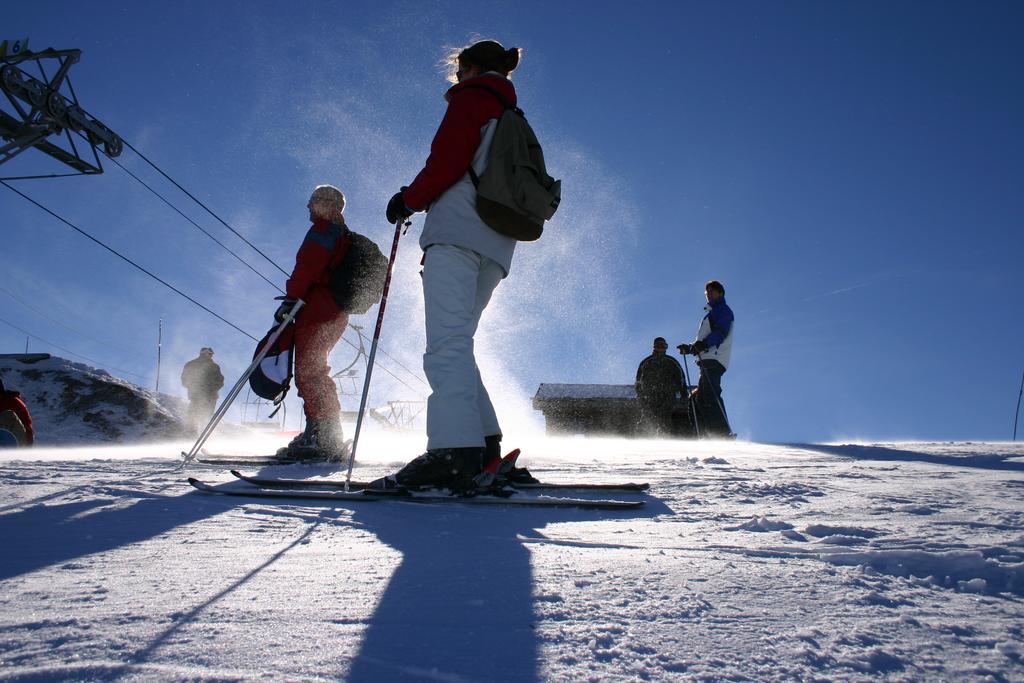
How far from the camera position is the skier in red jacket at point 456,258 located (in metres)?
2.19

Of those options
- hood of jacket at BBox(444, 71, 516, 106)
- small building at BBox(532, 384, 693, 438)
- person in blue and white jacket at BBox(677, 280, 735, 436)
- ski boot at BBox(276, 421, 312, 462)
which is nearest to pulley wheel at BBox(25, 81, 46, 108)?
ski boot at BBox(276, 421, 312, 462)

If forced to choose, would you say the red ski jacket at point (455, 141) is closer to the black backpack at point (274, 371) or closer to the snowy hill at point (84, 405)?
the black backpack at point (274, 371)

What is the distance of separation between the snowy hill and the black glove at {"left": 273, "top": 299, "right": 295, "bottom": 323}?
706 centimetres

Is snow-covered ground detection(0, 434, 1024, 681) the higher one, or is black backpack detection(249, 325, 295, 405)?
black backpack detection(249, 325, 295, 405)

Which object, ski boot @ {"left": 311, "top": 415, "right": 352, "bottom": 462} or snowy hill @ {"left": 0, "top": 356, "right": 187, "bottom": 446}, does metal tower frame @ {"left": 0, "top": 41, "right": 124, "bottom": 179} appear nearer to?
snowy hill @ {"left": 0, "top": 356, "right": 187, "bottom": 446}

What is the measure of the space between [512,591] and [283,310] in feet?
10.5

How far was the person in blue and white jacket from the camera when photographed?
23.7 feet

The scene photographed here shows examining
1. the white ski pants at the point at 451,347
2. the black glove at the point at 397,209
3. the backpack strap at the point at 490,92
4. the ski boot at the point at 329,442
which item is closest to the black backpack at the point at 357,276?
the ski boot at the point at 329,442

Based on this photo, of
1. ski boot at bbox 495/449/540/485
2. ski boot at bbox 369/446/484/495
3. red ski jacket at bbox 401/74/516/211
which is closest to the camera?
ski boot at bbox 369/446/484/495

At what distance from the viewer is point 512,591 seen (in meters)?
0.95

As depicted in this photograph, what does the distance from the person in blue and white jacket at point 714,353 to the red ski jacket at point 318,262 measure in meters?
4.89

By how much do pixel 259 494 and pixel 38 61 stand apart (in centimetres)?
1545

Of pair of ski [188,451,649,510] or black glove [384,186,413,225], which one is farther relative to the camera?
black glove [384,186,413,225]

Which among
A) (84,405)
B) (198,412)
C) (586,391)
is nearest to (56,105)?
(84,405)
